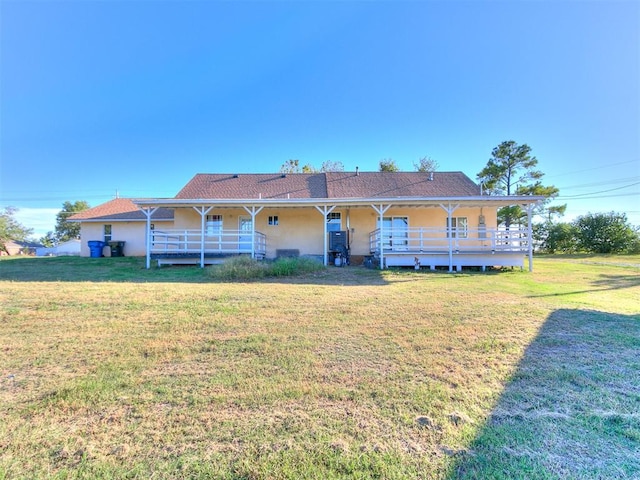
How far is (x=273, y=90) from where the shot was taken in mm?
18375

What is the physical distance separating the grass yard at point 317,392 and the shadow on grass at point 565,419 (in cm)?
1

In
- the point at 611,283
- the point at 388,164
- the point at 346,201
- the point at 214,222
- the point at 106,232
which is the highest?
the point at 388,164

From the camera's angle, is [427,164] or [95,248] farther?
[427,164]

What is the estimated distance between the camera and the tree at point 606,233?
910 inches

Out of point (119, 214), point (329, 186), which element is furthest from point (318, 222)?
point (119, 214)

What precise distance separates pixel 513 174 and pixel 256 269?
87.3 ft

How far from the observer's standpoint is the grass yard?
6.25 ft

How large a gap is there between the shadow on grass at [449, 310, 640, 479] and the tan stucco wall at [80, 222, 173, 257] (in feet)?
66.1

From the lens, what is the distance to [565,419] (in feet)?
7.79

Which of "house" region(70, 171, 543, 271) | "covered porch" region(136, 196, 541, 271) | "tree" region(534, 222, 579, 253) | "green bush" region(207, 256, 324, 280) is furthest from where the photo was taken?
"tree" region(534, 222, 579, 253)

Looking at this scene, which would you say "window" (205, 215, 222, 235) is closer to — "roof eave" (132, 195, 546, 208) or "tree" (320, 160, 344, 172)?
"roof eave" (132, 195, 546, 208)

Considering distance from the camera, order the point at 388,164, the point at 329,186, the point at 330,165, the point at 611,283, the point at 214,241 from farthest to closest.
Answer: the point at 330,165 → the point at 388,164 → the point at 329,186 → the point at 214,241 → the point at 611,283

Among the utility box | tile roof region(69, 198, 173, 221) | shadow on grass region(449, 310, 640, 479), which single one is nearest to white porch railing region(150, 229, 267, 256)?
tile roof region(69, 198, 173, 221)

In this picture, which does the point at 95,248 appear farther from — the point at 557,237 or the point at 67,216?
the point at 67,216
